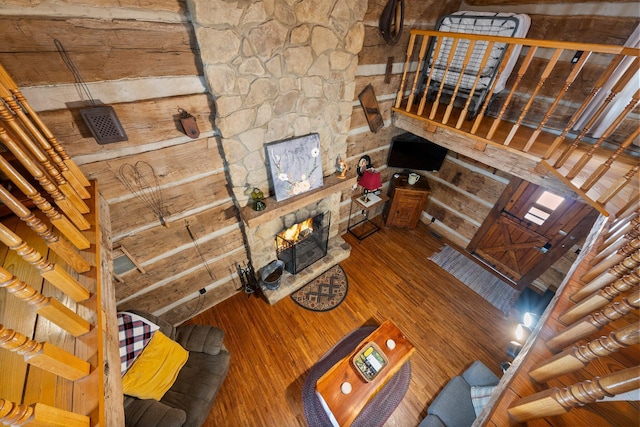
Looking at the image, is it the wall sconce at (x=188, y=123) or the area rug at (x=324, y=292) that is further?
the area rug at (x=324, y=292)

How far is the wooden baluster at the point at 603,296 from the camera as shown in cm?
90

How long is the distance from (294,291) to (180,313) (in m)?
1.49

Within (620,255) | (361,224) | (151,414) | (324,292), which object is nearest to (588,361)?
(620,255)

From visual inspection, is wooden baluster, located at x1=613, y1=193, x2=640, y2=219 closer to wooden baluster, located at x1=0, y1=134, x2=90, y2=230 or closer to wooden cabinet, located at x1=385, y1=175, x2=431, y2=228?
wooden cabinet, located at x1=385, y1=175, x2=431, y2=228

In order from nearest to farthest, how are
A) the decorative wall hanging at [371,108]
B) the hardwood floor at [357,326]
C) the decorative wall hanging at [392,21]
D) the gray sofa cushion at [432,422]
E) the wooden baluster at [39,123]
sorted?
the wooden baluster at [39,123] → the gray sofa cushion at [432,422] → the decorative wall hanging at [392,21] → the hardwood floor at [357,326] → the decorative wall hanging at [371,108]

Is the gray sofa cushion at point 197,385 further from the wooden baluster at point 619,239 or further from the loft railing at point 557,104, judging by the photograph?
the loft railing at point 557,104

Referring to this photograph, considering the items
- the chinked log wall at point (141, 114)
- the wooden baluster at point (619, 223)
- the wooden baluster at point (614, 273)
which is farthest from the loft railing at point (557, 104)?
the chinked log wall at point (141, 114)

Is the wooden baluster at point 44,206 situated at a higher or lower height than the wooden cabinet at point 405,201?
higher

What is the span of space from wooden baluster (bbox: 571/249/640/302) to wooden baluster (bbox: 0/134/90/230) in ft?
8.13

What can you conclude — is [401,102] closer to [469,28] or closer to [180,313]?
[469,28]

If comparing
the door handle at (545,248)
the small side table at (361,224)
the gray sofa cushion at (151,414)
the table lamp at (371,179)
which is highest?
the table lamp at (371,179)

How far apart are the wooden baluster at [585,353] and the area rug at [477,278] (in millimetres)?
3075

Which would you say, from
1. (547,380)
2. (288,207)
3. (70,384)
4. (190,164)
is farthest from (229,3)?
(547,380)

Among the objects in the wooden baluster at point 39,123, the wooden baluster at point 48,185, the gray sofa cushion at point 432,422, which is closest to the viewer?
the wooden baluster at point 48,185
